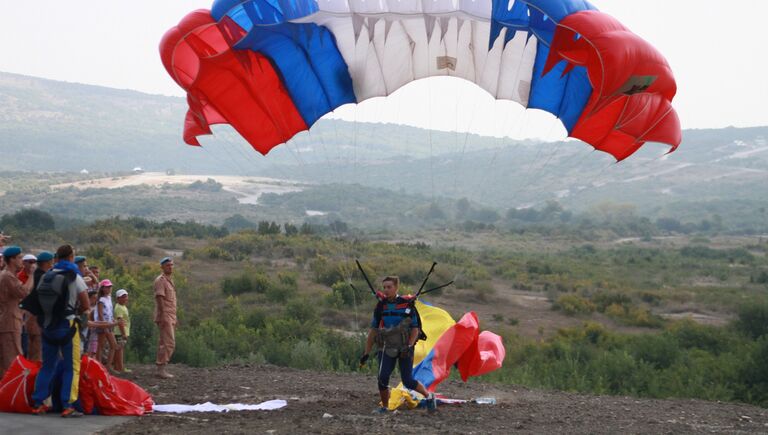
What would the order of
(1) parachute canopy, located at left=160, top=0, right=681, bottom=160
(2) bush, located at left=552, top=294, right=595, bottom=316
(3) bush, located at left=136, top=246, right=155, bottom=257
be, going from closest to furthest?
(1) parachute canopy, located at left=160, top=0, right=681, bottom=160 → (2) bush, located at left=552, top=294, right=595, bottom=316 → (3) bush, located at left=136, top=246, right=155, bottom=257

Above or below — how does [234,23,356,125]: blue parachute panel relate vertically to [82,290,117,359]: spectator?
above

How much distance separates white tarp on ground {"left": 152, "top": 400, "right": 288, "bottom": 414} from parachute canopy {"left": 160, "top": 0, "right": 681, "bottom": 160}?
416 centimetres

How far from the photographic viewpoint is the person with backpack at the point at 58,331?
8.84 metres

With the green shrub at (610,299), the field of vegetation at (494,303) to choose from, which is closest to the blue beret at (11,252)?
the field of vegetation at (494,303)

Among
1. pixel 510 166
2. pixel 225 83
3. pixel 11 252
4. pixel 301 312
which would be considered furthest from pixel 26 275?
pixel 510 166

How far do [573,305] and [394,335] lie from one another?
739 inches

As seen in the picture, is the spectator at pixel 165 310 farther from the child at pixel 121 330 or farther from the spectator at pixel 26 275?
the spectator at pixel 26 275

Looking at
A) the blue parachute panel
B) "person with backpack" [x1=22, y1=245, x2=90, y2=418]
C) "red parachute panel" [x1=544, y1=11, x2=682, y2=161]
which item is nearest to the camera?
"person with backpack" [x1=22, y1=245, x2=90, y2=418]

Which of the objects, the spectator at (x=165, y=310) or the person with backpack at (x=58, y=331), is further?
the spectator at (x=165, y=310)

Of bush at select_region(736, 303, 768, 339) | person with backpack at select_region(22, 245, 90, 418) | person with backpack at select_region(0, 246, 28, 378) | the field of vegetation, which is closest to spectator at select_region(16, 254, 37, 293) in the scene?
person with backpack at select_region(0, 246, 28, 378)

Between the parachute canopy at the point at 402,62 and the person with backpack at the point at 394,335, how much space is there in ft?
11.0

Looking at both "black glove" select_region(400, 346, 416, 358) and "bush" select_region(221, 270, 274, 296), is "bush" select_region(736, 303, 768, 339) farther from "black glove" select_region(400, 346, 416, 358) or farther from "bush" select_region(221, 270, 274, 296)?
"black glove" select_region(400, 346, 416, 358)

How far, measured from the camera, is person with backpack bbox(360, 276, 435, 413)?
9.75 metres

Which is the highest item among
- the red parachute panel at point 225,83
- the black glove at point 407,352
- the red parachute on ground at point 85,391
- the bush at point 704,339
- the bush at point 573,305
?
the red parachute panel at point 225,83
